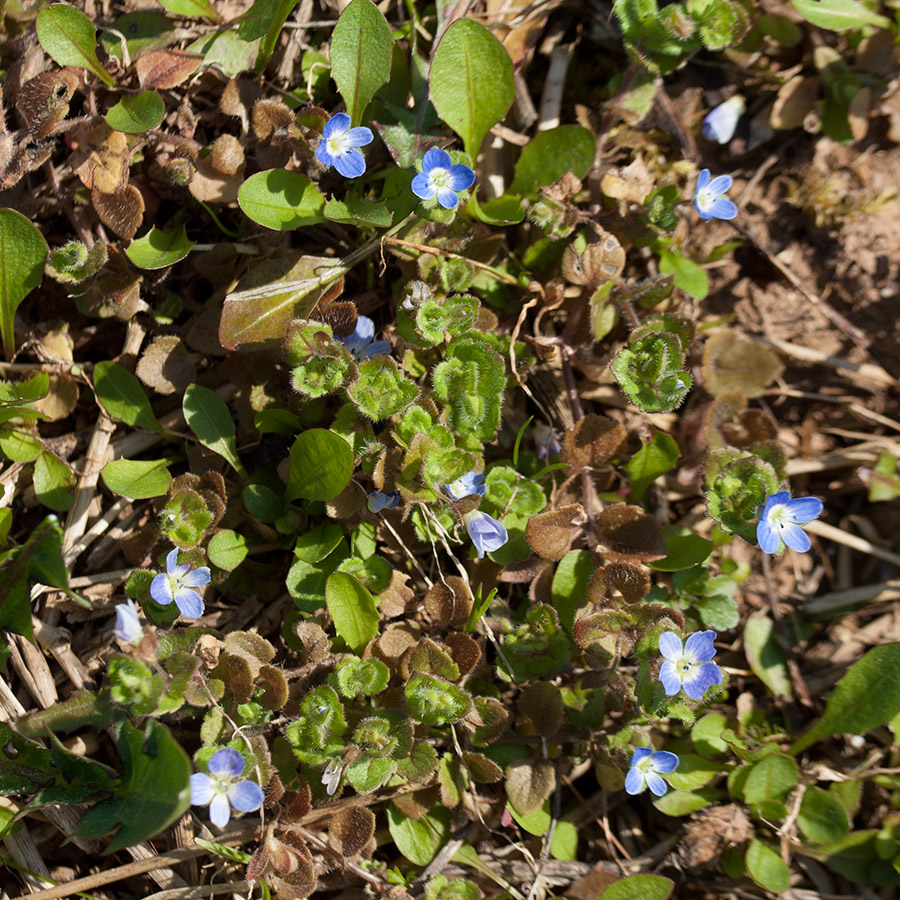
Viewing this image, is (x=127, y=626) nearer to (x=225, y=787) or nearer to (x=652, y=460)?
(x=225, y=787)

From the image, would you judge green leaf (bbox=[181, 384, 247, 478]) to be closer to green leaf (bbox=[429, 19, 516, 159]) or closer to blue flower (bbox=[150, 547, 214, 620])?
blue flower (bbox=[150, 547, 214, 620])

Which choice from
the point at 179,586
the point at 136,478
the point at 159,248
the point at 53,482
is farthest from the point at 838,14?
the point at 53,482

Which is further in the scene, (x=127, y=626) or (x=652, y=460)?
(x=652, y=460)

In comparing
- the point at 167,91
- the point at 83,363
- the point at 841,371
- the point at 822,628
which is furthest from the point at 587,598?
the point at 167,91

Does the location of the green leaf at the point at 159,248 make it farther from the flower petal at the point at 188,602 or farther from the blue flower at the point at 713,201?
the blue flower at the point at 713,201

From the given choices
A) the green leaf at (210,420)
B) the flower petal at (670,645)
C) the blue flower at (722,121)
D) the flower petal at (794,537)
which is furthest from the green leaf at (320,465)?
the blue flower at (722,121)

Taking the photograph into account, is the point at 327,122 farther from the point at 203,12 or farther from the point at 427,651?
the point at 427,651

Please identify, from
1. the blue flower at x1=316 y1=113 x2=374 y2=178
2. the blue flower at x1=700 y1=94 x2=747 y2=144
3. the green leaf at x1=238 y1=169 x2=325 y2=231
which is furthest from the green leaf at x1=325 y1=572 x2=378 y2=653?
the blue flower at x1=700 y1=94 x2=747 y2=144
